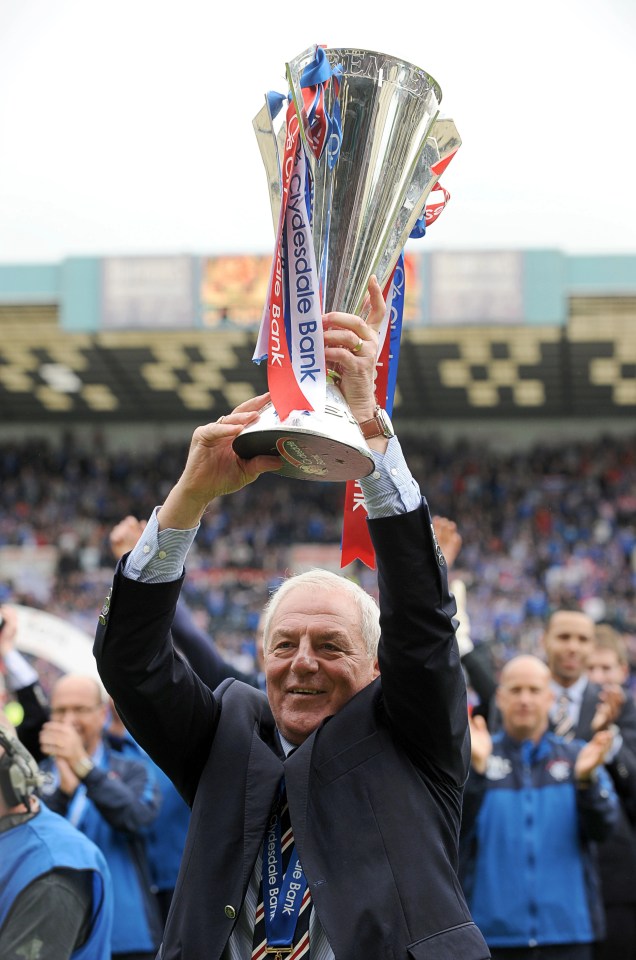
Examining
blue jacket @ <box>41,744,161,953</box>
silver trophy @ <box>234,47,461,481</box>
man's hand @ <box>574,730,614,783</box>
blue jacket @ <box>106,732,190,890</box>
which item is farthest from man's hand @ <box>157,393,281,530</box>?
blue jacket @ <box>106,732,190,890</box>

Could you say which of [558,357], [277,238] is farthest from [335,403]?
[558,357]

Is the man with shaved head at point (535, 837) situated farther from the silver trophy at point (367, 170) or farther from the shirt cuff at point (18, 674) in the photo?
the silver trophy at point (367, 170)

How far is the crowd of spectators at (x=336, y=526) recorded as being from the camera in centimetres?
2053

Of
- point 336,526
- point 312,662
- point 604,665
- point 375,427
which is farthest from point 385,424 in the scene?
point 336,526

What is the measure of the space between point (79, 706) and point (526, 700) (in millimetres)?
1736

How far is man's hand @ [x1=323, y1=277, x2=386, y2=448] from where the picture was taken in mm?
2252

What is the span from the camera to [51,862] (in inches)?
117

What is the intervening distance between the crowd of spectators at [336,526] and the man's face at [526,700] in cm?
1336

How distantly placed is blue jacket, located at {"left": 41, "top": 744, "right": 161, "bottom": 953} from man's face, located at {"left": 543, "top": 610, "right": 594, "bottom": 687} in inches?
78.4

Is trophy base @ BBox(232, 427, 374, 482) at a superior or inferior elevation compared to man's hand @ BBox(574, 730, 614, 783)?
superior

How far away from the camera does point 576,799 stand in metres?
→ 4.91

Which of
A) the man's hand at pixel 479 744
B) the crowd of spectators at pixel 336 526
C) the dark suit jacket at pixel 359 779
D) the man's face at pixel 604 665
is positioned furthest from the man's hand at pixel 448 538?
the crowd of spectators at pixel 336 526

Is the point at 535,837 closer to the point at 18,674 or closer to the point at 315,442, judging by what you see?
the point at 18,674

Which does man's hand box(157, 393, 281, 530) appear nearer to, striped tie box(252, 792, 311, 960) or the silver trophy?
the silver trophy
